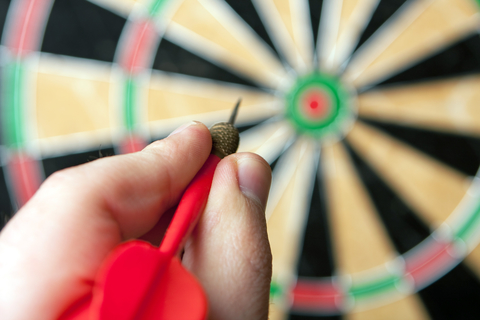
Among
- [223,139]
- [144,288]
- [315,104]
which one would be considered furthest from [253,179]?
[315,104]

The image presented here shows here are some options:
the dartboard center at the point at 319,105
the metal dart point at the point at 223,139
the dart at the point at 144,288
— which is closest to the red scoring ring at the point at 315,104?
the dartboard center at the point at 319,105

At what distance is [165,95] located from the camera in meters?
0.81

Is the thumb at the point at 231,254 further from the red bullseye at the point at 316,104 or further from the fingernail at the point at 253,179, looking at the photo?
the red bullseye at the point at 316,104

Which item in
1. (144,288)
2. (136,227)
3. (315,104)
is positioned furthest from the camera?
(315,104)

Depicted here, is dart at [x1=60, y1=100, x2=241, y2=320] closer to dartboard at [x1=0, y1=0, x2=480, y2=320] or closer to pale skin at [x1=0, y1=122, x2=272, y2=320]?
pale skin at [x1=0, y1=122, x2=272, y2=320]

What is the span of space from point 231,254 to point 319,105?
Answer: 562mm

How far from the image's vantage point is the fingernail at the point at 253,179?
40cm

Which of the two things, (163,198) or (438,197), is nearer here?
(163,198)

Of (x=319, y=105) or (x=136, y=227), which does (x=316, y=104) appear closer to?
(x=319, y=105)

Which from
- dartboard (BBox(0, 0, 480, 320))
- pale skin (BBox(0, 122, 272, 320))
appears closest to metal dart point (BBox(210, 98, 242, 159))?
pale skin (BBox(0, 122, 272, 320))

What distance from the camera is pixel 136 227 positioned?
0.37 meters

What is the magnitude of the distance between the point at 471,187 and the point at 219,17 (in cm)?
77

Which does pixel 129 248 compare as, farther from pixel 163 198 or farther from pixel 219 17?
pixel 219 17

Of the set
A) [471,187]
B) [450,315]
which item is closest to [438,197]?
[471,187]
